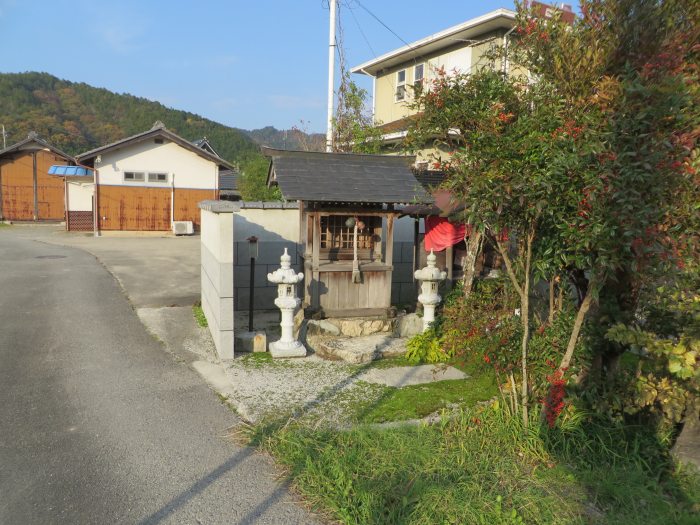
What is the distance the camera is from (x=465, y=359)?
7.20 metres

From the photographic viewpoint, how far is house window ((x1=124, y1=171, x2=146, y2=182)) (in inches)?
992

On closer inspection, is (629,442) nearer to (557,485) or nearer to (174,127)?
(557,485)

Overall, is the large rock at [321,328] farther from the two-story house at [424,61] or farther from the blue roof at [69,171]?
the blue roof at [69,171]

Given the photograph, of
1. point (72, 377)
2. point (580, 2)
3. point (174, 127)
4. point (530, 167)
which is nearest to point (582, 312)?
point (530, 167)

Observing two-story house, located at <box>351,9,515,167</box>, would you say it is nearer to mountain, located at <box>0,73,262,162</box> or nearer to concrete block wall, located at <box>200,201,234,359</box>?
concrete block wall, located at <box>200,201,234,359</box>

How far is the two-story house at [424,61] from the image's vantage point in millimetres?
14633

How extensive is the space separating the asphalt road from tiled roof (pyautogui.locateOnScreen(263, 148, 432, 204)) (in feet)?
10.5

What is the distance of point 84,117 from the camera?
6219 centimetres

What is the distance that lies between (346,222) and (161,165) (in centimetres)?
1959

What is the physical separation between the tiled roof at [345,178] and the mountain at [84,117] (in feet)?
154

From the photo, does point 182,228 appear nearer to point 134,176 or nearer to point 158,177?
point 158,177

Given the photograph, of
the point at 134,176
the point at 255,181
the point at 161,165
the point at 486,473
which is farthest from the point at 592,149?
the point at 134,176

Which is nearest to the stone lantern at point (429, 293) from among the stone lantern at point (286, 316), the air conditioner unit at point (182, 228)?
the stone lantern at point (286, 316)

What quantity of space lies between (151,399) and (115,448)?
121 cm
